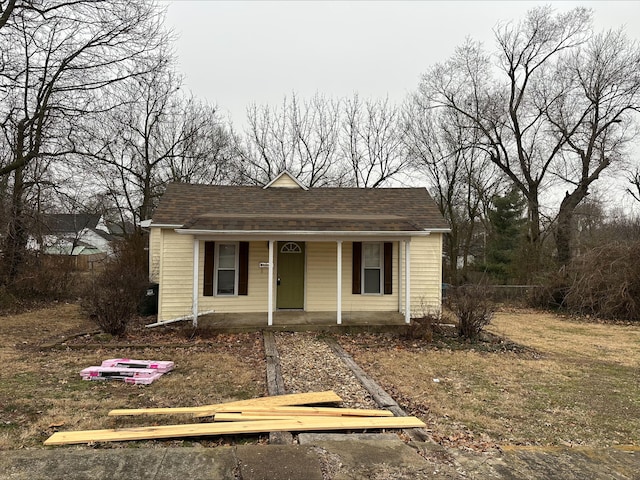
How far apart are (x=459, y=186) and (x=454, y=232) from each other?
3123mm

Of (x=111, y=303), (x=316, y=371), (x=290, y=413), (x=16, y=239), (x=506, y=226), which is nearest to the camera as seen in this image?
(x=290, y=413)

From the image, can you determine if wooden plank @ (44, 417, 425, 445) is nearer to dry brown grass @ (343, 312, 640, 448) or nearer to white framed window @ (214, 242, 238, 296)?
dry brown grass @ (343, 312, 640, 448)

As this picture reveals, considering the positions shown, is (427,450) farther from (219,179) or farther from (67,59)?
(219,179)

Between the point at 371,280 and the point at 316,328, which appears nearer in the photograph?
the point at 316,328

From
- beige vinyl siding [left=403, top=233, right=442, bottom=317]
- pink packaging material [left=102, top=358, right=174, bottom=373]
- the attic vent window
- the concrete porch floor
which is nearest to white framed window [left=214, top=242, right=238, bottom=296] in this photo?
the concrete porch floor

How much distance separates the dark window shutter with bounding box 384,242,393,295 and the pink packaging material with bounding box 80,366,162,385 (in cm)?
720

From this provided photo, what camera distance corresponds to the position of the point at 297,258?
11.8m

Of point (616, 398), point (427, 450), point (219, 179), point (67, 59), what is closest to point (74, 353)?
point (427, 450)

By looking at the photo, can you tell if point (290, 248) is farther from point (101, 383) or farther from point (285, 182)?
point (101, 383)

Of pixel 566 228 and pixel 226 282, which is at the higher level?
pixel 566 228

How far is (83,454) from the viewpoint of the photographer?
143 inches

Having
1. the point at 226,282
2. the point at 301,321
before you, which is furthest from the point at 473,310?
the point at 226,282

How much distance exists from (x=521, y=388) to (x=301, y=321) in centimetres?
555

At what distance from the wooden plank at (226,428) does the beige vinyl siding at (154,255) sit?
392 inches
